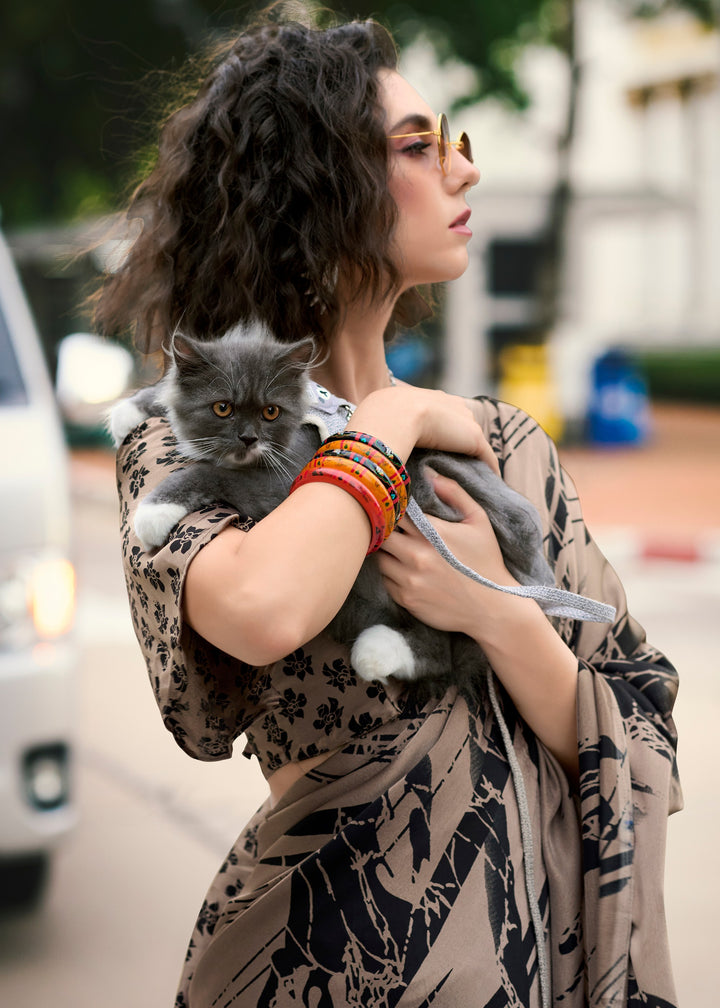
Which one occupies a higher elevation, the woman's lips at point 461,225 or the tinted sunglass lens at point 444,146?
the tinted sunglass lens at point 444,146

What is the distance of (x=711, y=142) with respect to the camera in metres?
26.6

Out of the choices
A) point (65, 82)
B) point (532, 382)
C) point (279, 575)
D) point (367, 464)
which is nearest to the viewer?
point (279, 575)

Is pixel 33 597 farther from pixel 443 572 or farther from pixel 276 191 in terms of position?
pixel 443 572

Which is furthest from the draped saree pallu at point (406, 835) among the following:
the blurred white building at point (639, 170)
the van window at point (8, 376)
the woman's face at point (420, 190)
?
the blurred white building at point (639, 170)

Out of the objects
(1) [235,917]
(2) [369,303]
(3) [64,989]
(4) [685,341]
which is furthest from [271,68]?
(4) [685,341]

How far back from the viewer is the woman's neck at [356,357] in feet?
6.59

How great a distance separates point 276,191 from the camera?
188 centimetres

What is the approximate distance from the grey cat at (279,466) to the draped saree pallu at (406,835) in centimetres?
5

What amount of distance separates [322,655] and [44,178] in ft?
58.2

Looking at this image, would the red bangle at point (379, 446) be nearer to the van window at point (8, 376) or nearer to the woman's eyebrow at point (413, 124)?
the woman's eyebrow at point (413, 124)

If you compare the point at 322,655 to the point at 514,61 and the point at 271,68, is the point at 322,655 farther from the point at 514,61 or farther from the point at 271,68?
the point at 514,61

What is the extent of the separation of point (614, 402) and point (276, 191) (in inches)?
583

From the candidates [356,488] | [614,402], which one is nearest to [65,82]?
[614,402]

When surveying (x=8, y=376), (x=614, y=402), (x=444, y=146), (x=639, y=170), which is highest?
(x=639, y=170)
